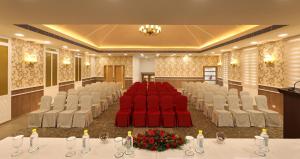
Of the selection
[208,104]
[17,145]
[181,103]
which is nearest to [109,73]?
[208,104]

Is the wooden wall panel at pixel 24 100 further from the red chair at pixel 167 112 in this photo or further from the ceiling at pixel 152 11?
the red chair at pixel 167 112

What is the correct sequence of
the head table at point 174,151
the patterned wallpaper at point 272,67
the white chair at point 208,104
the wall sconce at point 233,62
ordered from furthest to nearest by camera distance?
the wall sconce at point 233,62, the patterned wallpaper at point 272,67, the white chair at point 208,104, the head table at point 174,151

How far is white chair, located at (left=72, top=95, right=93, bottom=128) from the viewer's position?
6.02 m

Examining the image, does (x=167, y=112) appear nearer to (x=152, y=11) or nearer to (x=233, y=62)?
(x=152, y=11)

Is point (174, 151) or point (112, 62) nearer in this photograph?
point (174, 151)

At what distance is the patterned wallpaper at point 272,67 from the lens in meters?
7.86

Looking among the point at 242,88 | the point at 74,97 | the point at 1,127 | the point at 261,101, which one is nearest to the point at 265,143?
the point at 261,101

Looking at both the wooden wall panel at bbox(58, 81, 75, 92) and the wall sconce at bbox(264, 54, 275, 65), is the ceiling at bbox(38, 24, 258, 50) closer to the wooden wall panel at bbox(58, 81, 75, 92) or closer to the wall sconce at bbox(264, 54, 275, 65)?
the wall sconce at bbox(264, 54, 275, 65)

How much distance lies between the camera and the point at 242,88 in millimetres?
11352

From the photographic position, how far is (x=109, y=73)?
17000 mm

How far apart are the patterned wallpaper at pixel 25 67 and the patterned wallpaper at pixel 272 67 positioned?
11.1m

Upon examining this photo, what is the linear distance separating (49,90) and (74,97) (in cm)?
420

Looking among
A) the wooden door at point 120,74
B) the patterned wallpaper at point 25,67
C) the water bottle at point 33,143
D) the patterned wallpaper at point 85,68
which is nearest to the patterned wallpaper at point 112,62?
the wooden door at point 120,74

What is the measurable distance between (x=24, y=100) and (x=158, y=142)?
786cm
